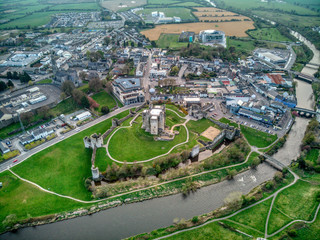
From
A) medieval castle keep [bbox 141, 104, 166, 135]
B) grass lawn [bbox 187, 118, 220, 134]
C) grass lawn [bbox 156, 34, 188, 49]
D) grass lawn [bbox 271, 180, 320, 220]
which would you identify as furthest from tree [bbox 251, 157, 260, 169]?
grass lawn [bbox 156, 34, 188, 49]

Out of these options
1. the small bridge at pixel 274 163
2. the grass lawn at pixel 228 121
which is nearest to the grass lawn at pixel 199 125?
the grass lawn at pixel 228 121

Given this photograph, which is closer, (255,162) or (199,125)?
(255,162)

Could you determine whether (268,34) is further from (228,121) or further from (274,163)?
(274,163)

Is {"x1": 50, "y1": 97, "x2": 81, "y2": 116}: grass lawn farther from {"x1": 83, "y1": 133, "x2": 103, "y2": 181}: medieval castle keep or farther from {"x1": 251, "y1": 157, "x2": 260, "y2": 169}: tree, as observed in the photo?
{"x1": 251, "y1": 157, "x2": 260, "y2": 169}: tree

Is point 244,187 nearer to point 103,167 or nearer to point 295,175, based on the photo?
point 295,175

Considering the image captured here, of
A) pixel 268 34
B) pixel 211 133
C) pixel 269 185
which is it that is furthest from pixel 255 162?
pixel 268 34

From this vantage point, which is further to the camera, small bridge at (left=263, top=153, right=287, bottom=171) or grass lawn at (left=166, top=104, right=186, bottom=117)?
grass lawn at (left=166, top=104, right=186, bottom=117)

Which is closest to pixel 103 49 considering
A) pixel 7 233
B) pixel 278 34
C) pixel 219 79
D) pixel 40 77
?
pixel 40 77
